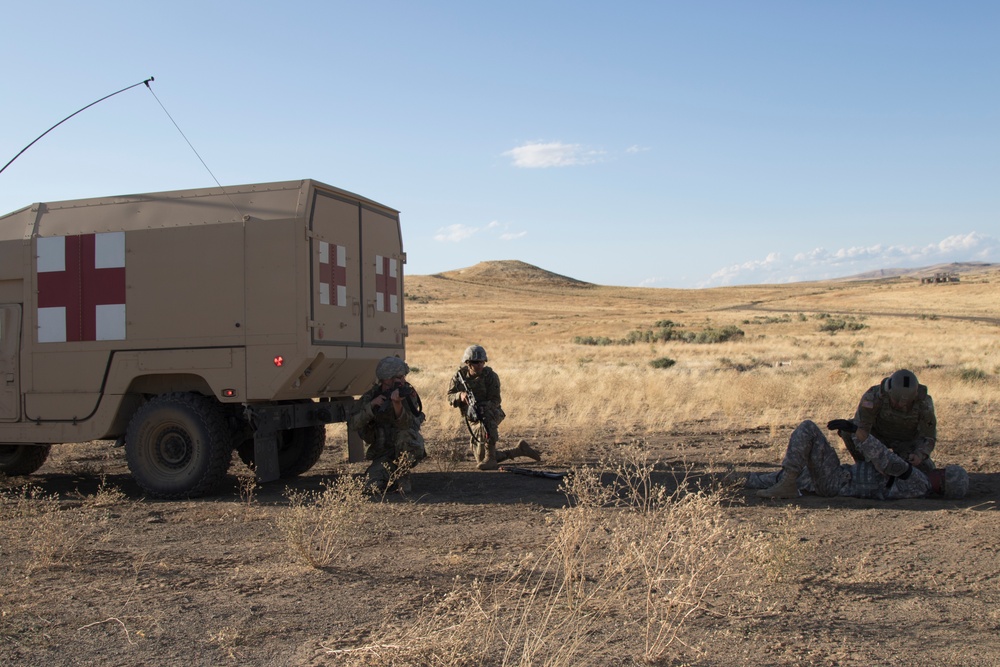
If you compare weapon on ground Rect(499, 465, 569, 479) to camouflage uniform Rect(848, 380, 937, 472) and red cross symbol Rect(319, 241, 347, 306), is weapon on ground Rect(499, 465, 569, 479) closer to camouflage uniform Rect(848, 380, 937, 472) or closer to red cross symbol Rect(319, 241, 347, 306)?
red cross symbol Rect(319, 241, 347, 306)

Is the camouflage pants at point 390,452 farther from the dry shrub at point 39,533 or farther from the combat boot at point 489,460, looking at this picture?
the dry shrub at point 39,533

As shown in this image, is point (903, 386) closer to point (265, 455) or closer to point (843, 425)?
point (843, 425)

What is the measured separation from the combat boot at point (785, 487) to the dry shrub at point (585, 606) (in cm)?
220

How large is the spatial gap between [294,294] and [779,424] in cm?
835

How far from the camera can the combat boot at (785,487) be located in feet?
25.9

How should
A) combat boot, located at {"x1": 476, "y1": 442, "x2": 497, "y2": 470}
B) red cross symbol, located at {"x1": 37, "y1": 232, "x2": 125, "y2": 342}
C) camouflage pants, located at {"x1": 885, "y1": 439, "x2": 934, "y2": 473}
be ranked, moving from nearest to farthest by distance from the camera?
camouflage pants, located at {"x1": 885, "y1": 439, "x2": 934, "y2": 473} → red cross symbol, located at {"x1": 37, "y1": 232, "x2": 125, "y2": 342} → combat boot, located at {"x1": 476, "y1": 442, "x2": 497, "y2": 470}

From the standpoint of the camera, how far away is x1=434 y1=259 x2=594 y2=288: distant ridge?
5787 inches

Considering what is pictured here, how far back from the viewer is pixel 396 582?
5.54 meters

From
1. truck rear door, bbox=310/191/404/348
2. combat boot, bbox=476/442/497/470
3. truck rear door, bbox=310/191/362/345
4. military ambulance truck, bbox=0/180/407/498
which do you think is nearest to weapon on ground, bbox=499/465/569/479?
combat boot, bbox=476/442/497/470

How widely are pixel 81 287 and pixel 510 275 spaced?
15322 cm

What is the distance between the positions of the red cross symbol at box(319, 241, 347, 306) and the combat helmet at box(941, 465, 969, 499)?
5.85 m

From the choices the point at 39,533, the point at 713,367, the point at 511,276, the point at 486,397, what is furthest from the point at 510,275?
the point at 39,533

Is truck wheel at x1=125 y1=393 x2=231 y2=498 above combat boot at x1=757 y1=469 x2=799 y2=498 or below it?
above

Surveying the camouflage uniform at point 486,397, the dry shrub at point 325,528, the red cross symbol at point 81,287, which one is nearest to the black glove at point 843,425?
the dry shrub at point 325,528
